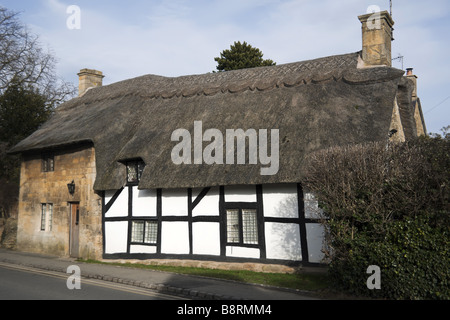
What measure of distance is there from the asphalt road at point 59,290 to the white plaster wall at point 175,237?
320 centimetres

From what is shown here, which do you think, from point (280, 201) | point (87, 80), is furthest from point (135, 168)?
point (87, 80)

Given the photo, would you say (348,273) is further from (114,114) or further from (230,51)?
(230,51)

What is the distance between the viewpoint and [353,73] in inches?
546

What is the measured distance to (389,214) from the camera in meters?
8.38

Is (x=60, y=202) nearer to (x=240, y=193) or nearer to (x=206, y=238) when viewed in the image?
(x=206, y=238)

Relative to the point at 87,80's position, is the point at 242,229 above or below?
below

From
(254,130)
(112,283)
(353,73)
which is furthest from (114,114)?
(353,73)

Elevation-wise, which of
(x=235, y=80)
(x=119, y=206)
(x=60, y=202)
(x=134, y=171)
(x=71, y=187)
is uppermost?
(x=235, y=80)

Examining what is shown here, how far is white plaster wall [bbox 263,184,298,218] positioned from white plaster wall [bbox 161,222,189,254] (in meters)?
2.99

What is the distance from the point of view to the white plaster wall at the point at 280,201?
12.0 meters

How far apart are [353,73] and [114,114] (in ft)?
30.2

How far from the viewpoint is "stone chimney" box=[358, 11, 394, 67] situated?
48.5 ft

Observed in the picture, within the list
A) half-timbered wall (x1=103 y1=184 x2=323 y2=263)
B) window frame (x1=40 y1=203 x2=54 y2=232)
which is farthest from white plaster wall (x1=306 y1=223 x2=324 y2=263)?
window frame (x1=40 y1=203 x2=54 y2=232)

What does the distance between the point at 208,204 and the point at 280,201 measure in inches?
96.1
